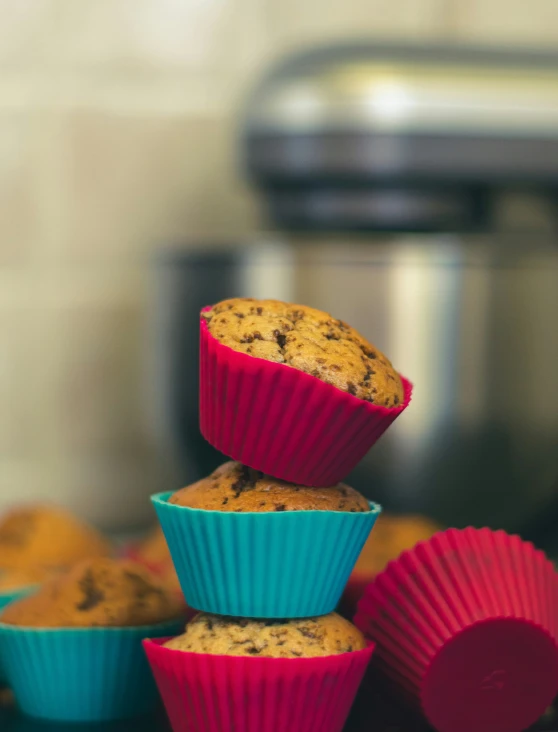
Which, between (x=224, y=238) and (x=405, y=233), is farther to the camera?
(x=224, y=238)

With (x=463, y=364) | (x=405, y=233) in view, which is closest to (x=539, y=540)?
(x=463, y=364)

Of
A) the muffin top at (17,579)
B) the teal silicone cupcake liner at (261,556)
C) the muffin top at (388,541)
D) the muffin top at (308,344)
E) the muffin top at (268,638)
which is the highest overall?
the muffin top at (308,344)

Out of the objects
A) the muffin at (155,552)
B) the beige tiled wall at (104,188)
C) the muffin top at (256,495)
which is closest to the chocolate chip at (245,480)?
the muffin top at (256,495)

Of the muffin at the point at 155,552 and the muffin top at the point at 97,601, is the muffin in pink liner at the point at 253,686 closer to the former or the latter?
the muffin top at the point at 97,601

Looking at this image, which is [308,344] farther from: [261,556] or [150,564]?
[150,564]

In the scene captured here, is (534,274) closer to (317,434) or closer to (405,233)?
(405,233)
